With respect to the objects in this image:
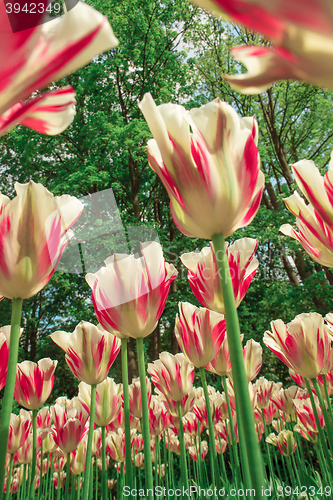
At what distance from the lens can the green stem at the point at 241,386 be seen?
19cm

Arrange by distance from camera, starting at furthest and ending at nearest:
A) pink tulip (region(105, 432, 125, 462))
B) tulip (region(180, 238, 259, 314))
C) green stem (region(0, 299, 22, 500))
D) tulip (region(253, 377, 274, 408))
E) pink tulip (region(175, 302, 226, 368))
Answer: tulip (region(253, 377, 274, 408)) < pink tulip (region(105, 432, 125, 462)) < pink tulip (region(175, 302, 226, 368)) < tulip (region(180, 238, 259, 314)) < green stem (region(0, 299, 22, 500))

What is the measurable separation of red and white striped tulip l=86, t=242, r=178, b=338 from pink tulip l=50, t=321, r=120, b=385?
0.15 m

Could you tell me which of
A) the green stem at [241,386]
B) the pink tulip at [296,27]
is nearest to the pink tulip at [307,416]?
the green stem at [241,386]

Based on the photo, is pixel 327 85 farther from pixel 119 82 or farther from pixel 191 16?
pixel 191 16

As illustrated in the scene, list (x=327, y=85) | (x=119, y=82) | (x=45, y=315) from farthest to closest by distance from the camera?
(x=119, y=82)
(x=45, y=315)
(x=327, y=85)

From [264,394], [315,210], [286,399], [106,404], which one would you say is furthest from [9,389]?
[286,399]

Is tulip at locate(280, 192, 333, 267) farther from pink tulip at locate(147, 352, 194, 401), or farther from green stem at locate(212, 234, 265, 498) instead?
pink tulip at locate(147, 352, 194, 401)

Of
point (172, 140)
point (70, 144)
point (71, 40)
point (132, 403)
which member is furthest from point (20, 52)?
point (70, 144)

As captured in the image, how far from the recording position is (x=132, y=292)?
0.44 metres

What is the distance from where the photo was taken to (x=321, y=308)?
14.8ft

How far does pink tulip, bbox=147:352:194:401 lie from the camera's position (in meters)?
0.72

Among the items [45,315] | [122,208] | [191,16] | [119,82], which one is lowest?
[45,315]

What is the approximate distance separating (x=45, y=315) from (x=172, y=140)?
5563 millimetres

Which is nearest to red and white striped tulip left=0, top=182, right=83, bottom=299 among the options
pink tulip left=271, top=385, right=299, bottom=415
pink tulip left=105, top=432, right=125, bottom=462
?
pink tulip left=105, top=432, right=125, bottom=462
